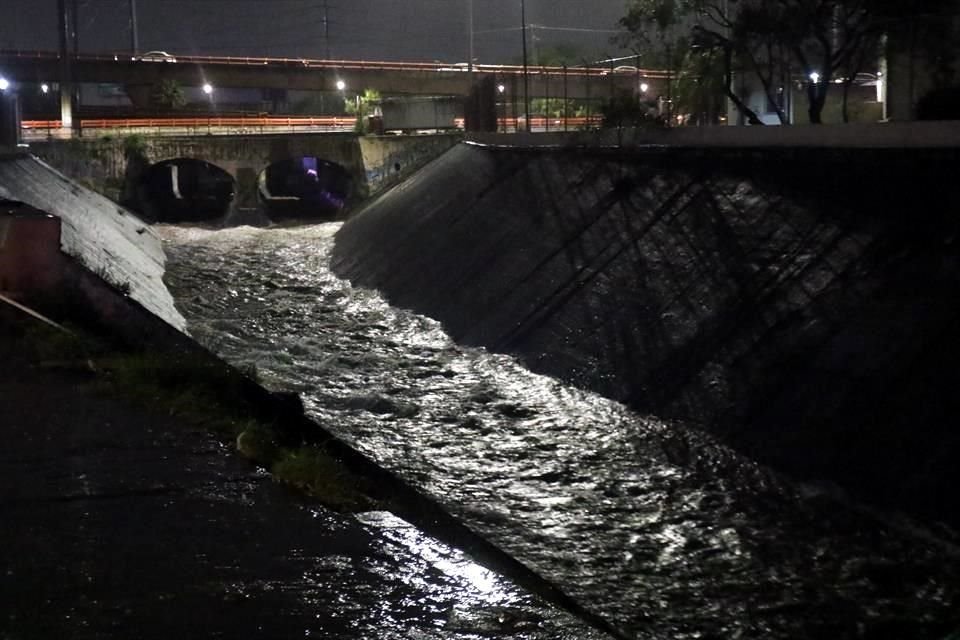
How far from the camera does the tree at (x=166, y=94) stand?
76938 mm

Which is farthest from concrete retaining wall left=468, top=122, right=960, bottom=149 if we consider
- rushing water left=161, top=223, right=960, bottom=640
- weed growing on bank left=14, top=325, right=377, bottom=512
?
weed growing on bank left=14, top=325, right=377, bottom=512

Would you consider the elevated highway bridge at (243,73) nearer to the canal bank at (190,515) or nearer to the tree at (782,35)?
the tree at (782,35)

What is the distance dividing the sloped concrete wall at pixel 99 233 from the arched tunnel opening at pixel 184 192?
13992 mm

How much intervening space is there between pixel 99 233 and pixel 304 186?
44.7 metres

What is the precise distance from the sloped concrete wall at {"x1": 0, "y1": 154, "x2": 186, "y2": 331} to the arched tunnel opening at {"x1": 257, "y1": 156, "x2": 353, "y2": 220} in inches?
880

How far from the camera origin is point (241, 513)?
1138 cm

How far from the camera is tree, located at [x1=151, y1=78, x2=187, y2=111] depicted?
76.9 metres

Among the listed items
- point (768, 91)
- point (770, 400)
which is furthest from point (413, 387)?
point (768, 91)

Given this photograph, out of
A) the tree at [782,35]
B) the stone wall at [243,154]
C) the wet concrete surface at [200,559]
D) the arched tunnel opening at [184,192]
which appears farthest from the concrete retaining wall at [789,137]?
the arched tunnel opening at [184,192]

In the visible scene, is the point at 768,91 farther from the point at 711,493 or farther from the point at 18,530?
the point at 18,530

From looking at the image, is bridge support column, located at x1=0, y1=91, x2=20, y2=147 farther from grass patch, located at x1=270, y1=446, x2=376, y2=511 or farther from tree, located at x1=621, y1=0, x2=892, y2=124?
grass patch, located at x1=270, y1=446, x2=376, y2=511

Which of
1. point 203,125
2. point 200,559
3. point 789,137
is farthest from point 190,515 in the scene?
point 203,125

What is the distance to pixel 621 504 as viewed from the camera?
1253 cm

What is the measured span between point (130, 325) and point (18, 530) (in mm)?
7853
